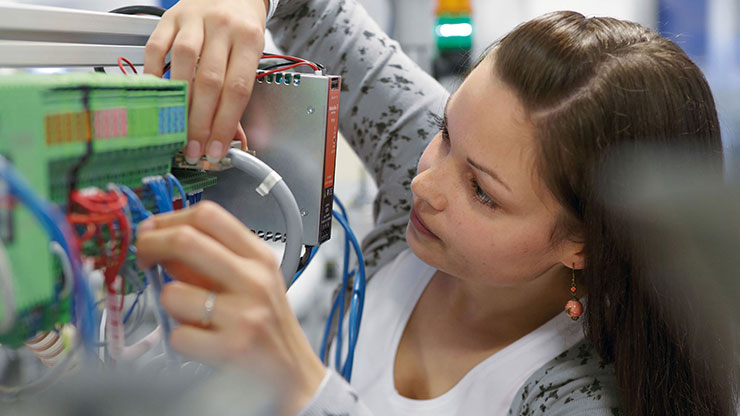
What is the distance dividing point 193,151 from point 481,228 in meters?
0.38

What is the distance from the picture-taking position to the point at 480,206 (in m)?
0.81

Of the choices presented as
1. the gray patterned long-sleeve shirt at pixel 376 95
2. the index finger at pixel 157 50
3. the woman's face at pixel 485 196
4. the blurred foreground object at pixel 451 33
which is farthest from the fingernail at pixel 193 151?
the blurred foreground object at pixel 451 33

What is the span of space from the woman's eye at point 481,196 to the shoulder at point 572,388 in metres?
0.26

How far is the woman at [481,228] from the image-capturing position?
481 millimetres

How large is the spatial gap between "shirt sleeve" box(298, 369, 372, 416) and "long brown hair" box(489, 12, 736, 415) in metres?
0.40

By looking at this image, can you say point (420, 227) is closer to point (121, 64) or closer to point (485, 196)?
point (485, 196)

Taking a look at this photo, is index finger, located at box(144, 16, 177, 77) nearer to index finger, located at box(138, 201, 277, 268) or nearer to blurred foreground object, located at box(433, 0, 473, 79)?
index finger, located at box(138, 201, 277, 268)

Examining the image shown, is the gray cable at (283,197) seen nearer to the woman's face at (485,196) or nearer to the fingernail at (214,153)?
the fingernail at (214,153)

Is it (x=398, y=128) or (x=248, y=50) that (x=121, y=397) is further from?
(x=398, y=128)

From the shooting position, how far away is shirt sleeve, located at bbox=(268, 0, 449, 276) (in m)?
1.05

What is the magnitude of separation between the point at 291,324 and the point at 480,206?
0.39 metres

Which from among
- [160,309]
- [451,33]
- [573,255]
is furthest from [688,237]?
[451,33]

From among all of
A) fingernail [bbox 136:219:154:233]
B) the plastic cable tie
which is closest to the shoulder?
the plastic cable tie

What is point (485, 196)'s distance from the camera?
0.81 meters
